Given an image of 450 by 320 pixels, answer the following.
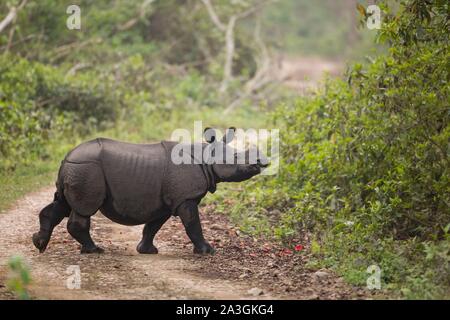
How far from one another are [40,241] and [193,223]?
1.63 m

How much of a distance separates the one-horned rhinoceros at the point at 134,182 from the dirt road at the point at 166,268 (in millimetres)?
342

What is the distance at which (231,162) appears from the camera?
26.9 ft

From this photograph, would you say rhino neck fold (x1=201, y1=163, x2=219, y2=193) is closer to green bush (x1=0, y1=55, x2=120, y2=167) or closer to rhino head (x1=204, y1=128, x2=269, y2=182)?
rhino head (x1=204, y1=128, x2=269, y2=182)

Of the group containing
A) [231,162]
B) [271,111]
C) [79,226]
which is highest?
[271,111]

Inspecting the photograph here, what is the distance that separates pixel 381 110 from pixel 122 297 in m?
4.46

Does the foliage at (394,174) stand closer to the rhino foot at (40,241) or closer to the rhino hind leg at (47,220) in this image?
the rhino hind leg at (47,220)

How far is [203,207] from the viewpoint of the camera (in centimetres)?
1136

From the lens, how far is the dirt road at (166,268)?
6.84 metres

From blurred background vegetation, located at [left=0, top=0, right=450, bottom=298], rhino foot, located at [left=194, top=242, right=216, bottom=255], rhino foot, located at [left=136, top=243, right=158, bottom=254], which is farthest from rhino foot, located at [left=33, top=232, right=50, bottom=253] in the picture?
blurred background vegetation, located at [left=0, top=0, right=450, bottom=298]

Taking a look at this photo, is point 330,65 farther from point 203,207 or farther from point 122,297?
point 122,297
